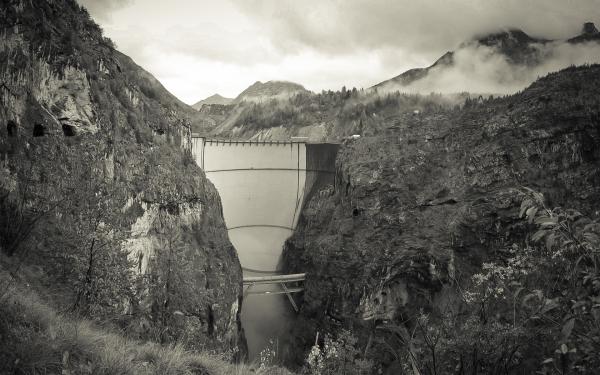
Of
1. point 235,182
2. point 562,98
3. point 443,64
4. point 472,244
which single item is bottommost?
point 472,244

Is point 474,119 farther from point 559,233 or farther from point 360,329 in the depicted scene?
point 559,233

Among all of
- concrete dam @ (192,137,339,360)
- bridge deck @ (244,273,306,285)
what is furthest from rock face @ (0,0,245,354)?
concrete dam @ (192,137,339,360)

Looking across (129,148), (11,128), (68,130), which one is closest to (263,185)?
(129,148)

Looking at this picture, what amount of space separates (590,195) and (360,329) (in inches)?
641

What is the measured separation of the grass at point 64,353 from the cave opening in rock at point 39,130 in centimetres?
1330

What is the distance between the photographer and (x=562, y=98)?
→ 2927 cm

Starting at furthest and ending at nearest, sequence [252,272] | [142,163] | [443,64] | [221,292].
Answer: [443,64] < [252,272] < [221,292] < [142,163]

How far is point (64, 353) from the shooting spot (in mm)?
3977

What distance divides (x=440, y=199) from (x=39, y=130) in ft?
81.1

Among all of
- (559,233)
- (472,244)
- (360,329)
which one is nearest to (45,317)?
(559,233)

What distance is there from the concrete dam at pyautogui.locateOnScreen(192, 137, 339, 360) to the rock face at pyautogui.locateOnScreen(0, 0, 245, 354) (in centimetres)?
1115

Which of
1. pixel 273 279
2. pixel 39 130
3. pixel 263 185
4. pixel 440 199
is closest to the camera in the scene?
pixel 39 130

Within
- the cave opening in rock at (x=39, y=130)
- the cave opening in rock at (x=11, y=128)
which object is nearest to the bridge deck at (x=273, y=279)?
the cave opening in rock at (x=39, y=130)

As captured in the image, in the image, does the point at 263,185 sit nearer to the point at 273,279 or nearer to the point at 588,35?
the point at 273,279
